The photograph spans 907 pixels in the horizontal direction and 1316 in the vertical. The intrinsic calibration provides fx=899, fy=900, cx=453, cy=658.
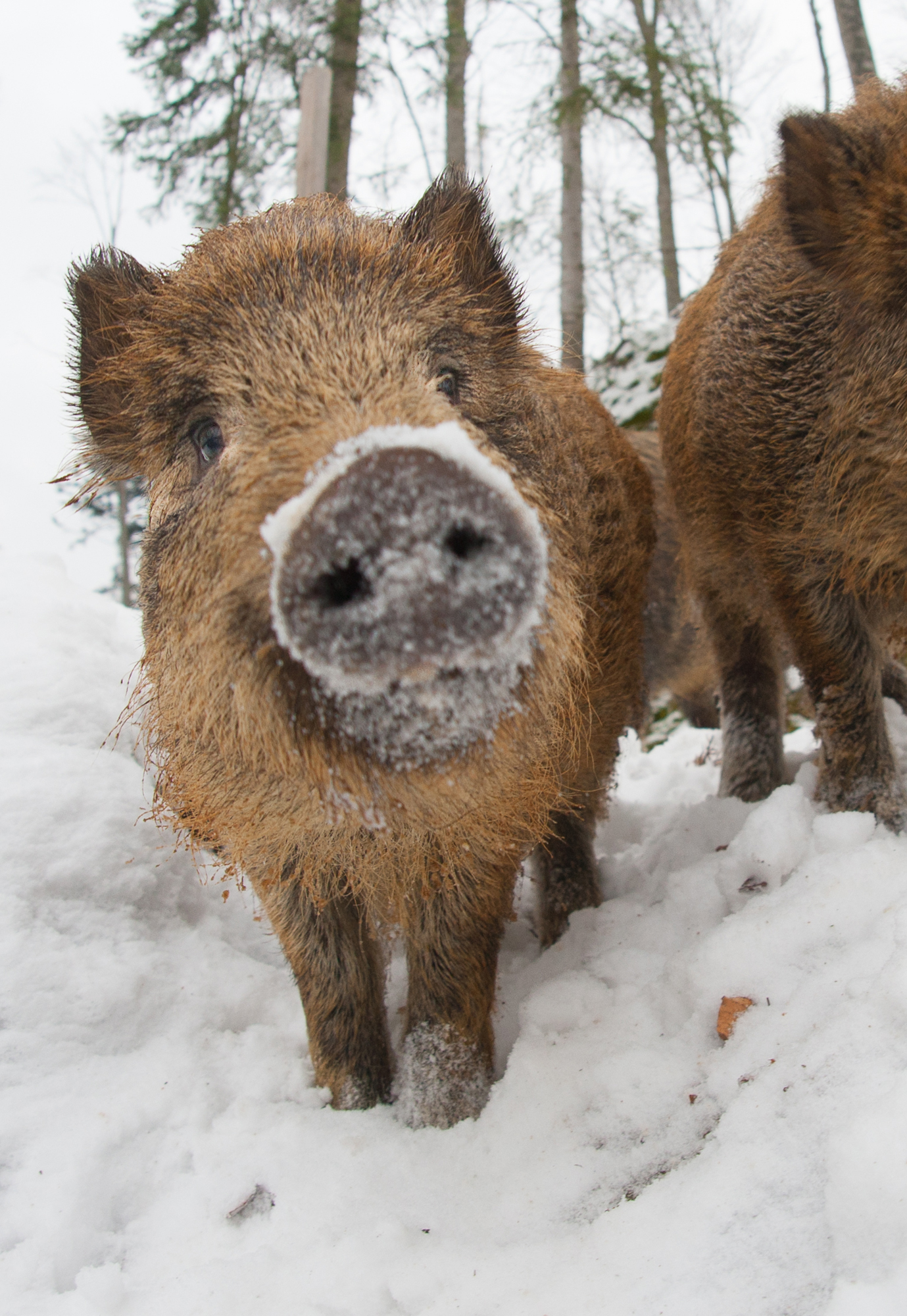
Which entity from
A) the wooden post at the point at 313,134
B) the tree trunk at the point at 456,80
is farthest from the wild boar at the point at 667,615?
the tree trunk at the point at 456,80

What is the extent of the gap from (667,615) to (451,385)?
279cm

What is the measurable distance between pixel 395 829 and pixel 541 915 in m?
1.52

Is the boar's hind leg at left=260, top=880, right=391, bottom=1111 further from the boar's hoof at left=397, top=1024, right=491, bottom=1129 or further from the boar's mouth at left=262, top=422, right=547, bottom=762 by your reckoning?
the boar's mouth at left=262, top=422, right=547, bottom=762

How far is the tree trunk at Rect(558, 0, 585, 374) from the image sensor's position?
938 cm

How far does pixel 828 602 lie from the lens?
113 inches

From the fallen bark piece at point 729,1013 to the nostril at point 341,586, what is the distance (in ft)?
5.05

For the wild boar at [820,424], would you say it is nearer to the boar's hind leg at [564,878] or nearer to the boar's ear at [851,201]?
the boar's ear at [851,201]

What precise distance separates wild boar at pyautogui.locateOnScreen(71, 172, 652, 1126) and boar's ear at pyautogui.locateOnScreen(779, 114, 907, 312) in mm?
797

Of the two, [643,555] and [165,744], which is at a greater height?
[643,555]

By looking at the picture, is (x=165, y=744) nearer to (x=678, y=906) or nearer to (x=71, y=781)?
(x=71, y=781)

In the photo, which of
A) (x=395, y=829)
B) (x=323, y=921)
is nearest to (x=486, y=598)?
(x=395, y=829)

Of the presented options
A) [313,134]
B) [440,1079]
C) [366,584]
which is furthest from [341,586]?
[313,134]

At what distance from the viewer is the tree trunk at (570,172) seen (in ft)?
30.8

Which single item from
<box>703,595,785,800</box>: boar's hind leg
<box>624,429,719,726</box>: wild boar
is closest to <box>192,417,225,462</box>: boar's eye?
<box>624,429,719,726</box>: wild boar
